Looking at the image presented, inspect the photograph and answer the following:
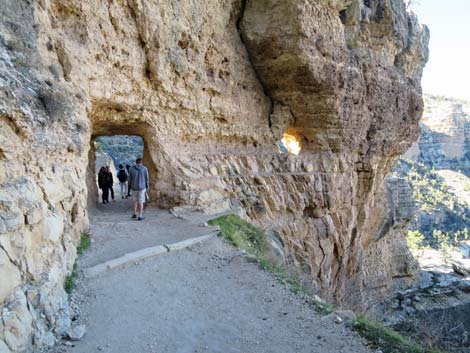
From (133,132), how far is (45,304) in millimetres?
7115

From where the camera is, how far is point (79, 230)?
6.05 metres

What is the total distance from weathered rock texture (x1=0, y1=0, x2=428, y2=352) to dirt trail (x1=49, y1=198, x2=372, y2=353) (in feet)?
1.66

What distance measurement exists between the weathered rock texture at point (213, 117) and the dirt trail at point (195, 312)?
0.51 metres

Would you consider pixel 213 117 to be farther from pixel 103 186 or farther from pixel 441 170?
pixel 441 170

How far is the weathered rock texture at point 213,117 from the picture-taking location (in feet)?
13.6

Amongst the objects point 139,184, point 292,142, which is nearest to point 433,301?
point 292,142

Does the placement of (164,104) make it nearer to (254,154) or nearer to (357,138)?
(254,154)

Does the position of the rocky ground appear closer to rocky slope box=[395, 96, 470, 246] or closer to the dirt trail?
the dirt trail

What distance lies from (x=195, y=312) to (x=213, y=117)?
24.4 ft

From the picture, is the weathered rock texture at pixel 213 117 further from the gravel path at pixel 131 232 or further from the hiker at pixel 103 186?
the hiker at pixel 103 186

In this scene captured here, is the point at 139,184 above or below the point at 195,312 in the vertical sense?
above

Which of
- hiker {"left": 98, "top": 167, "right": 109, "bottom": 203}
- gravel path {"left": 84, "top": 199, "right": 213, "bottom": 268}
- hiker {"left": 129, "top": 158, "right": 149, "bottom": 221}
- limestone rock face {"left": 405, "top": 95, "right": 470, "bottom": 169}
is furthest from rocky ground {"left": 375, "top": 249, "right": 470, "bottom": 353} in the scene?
limestone rock face {"left": 405, "top": 95, "right": 470, "bottom": 169}

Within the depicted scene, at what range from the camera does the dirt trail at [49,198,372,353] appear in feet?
12.9

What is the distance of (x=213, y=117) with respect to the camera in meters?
11.1
